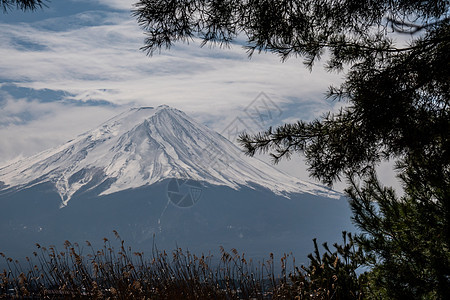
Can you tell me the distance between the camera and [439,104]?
4.88m

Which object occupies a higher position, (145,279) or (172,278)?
(145,279)

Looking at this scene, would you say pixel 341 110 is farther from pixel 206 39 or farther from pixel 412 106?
pixel 206 39

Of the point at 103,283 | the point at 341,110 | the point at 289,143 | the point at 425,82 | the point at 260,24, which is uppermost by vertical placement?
the point at 260,24

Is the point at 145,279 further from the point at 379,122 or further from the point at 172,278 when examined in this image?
the point at 379,122

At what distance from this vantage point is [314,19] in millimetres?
5426

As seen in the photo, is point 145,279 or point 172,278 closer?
point 145,279

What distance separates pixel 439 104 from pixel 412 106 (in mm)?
256

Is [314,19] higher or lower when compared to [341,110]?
higher

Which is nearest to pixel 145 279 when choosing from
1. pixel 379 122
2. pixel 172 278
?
pixel 172 278

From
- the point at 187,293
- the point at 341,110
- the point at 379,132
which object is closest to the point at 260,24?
the point at 341,110

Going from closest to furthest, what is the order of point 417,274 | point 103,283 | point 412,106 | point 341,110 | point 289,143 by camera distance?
point 417,274 < point 103,283 < point 412,106 < point 341,110 < point 289,143

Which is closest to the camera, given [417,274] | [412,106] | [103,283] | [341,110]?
[417,274]

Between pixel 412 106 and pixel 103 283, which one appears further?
pixel 412 106

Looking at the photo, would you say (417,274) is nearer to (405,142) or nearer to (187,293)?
(405,142)
